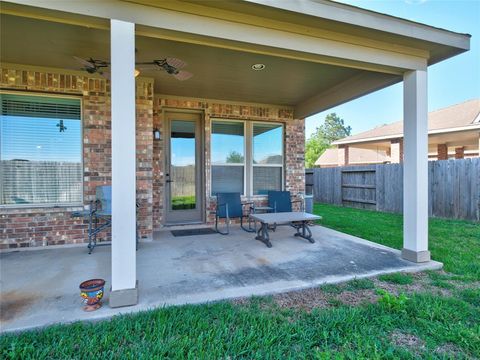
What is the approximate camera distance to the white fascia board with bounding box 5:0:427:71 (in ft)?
7.41

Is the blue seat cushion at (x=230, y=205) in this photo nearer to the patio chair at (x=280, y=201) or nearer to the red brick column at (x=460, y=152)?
the patio chair at (x=280, y=201)

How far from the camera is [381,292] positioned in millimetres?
2340

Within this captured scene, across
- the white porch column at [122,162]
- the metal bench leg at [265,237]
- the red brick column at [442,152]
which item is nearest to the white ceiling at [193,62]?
the white porch column at [122,162]

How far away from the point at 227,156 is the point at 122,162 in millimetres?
3753

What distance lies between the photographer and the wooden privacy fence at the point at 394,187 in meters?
6.45

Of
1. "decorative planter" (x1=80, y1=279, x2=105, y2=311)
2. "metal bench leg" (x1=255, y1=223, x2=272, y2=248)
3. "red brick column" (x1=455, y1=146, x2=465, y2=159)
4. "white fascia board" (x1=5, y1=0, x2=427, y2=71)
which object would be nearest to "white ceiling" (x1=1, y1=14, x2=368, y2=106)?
"white fascia board" (x1=5, y1=0, x2=427, y2=71)

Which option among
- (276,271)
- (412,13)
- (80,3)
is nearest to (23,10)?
(80,3)

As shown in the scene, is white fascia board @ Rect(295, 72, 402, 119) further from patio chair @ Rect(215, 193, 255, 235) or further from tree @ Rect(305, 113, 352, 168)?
tree @ Rect(305, 113, 352, 168)

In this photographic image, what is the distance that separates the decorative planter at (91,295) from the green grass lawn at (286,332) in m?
0.20

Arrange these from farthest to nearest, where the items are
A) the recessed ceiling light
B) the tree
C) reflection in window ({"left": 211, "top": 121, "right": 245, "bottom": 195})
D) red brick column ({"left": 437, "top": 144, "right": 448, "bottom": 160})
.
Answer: the tree < red brick column ({"left": 437, "top": 144, "right": 448, "bottom": 160}) < reflection in window ({"left": 211, "top": 121, "right": 245, "bottom": 195}) < the recessed ceiling light

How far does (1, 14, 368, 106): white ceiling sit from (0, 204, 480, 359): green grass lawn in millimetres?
2950

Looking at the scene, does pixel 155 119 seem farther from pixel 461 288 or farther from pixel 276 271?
pixel 461 288

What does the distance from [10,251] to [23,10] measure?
10.9ft

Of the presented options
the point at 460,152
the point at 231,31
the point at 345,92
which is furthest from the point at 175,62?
the point at 460,152
